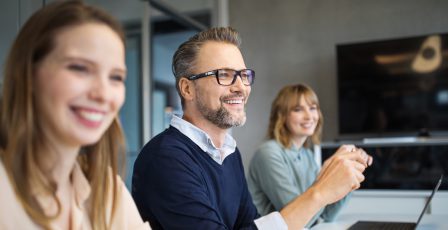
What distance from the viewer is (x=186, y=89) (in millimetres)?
1479

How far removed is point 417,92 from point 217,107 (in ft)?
9.41

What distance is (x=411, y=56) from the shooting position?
12.4ft

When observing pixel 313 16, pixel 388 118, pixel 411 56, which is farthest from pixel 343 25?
pixel 388 118

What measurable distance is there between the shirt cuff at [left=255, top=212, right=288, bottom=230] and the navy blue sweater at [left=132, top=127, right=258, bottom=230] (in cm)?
2

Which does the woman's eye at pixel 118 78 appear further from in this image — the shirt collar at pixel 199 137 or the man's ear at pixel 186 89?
the man's ear at pixel 186 89

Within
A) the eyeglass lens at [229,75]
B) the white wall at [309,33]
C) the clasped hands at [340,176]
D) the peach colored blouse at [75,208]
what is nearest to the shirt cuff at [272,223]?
the clasped hands at [340,176]

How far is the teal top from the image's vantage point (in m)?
1.90

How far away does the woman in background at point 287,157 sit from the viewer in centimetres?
193

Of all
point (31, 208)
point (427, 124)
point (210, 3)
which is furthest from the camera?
point (210, 3)

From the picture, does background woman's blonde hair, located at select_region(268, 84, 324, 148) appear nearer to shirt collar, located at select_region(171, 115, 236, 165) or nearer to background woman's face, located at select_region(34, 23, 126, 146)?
shirt collar, located at select_region(171, 115, 236, 165)

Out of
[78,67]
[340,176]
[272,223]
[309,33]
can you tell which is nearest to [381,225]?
[340,176]

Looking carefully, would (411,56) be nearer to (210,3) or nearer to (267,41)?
(267,41)

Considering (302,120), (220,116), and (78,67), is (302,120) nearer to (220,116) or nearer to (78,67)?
(220,116)

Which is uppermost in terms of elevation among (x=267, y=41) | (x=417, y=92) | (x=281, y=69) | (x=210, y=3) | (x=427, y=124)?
(x=210, y=3)
